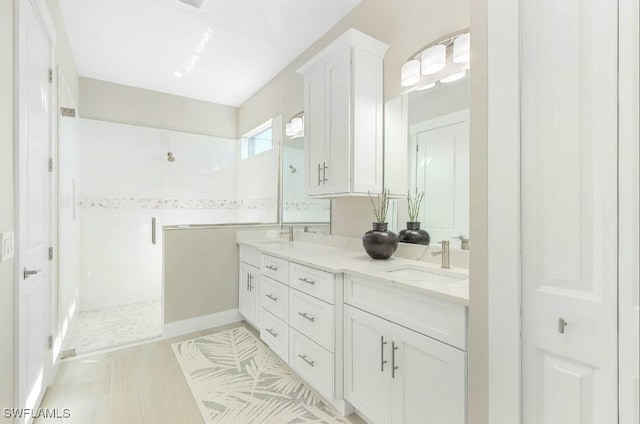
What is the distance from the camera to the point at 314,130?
244 cm

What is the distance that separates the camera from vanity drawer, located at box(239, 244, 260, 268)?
2771 mm

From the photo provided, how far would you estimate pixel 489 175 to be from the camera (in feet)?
3.07

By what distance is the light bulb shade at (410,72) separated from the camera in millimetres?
1893

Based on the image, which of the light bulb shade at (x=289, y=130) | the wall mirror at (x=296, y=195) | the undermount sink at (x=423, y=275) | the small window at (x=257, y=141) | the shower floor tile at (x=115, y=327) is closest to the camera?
the undermount sink at (x=423, y=275)

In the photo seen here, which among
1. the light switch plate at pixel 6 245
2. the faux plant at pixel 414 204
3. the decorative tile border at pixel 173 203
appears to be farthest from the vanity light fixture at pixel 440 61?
the light switch plate at pixel 6 245

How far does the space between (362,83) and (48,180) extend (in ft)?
7.09

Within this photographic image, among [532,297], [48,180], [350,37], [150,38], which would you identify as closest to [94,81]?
[150,38]

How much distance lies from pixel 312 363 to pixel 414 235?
1.04 metres

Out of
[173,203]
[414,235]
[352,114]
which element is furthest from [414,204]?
[173,203]

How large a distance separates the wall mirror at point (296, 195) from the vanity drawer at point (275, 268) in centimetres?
67

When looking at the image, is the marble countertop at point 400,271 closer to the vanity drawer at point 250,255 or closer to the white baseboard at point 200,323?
the vanity drawer at point 250,255

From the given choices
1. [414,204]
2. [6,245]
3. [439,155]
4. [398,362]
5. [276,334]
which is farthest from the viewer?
[276,334]

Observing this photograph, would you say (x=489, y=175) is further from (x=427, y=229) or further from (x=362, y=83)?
(x=362, y=83)

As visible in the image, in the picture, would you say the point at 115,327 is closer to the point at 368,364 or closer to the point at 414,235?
the point at 368,364
